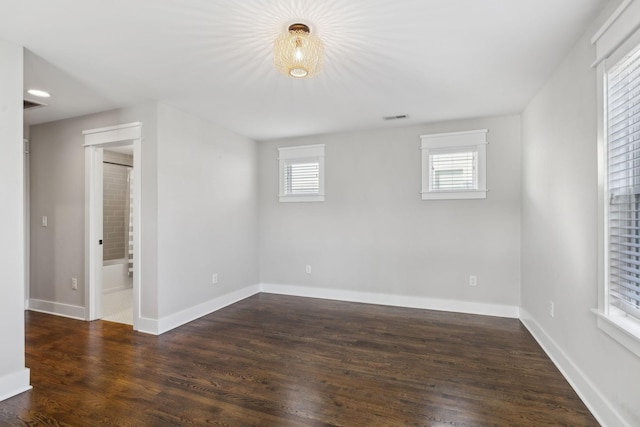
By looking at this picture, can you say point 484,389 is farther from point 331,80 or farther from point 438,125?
point 438,125

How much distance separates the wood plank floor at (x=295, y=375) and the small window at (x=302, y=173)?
186cm

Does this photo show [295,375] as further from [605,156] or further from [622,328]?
[605,156]

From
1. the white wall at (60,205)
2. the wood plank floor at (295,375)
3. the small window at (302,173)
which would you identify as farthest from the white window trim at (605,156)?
the white wall at (60,205)

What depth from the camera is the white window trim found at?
1.61 m

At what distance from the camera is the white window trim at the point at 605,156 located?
5.28 ft

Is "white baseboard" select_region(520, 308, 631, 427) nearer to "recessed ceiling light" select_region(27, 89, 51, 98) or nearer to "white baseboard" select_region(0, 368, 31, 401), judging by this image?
"white baseboard" select_region(0, 368, 31, 401)

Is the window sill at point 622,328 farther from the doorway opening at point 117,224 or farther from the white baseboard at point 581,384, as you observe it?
the doorway opening at point 117,224

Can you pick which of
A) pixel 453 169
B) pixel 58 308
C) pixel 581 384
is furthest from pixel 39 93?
A: pixel 581 384

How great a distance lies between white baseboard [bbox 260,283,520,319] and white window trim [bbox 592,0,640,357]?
81.8 inches

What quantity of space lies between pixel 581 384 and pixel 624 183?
1.34 m

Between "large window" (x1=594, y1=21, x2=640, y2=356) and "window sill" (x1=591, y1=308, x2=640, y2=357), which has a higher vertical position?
"large window" (x1=594, y1=21, x2=640, y2=356)

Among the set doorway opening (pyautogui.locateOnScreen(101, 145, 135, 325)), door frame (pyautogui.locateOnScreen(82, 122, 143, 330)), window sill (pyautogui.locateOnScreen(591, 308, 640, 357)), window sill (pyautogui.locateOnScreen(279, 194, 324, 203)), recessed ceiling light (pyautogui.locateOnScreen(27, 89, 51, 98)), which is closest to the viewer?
window sill (pyautogui.locateOnScreen(591, 308, 640, 357))

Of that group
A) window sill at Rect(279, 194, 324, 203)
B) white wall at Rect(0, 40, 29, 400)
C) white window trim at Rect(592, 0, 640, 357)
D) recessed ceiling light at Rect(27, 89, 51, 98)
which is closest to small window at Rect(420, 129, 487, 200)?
window sill at Rect(279, 194, 324, 203)

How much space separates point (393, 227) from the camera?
4.37 m
